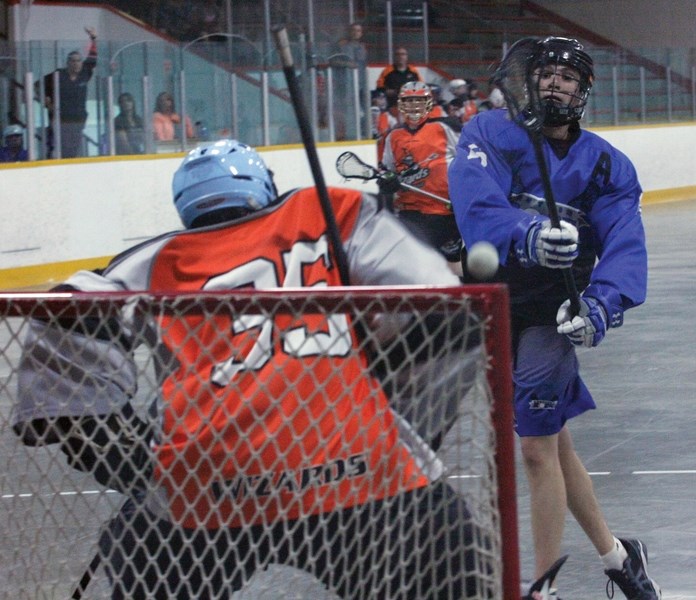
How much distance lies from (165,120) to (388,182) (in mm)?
4589

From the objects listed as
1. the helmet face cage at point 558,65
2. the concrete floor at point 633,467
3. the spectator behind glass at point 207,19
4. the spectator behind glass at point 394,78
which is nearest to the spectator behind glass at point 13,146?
the spectator behind glass at point 394,78

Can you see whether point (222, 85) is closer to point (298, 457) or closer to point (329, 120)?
point (329, 120)

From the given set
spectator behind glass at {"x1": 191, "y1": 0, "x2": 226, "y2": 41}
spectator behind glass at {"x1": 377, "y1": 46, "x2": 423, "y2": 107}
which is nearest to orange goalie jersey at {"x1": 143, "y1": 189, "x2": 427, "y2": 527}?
spectator behind glass at {"x1": 377, "y1": 46, "x2": 423, "y2": 107}

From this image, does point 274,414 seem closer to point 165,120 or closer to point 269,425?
point 269,425

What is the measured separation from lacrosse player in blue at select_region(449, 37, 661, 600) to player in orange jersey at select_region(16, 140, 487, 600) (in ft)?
3.76

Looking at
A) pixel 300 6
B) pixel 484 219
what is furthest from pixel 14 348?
pixel 300 6

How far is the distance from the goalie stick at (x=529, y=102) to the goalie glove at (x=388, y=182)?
5755mm

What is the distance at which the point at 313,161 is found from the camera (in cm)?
255

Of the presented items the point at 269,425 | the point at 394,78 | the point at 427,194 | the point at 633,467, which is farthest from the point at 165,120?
the point at 269,425

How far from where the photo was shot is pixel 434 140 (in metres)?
9.73

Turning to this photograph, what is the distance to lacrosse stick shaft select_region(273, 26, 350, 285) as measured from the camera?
2439 millimetres

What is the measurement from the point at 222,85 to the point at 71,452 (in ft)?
39.4

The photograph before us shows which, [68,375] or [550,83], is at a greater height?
[550,83]

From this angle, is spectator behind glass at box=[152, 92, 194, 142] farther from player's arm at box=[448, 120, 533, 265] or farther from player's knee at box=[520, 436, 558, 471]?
player's knee at box=[520, 436, 558, 471]
